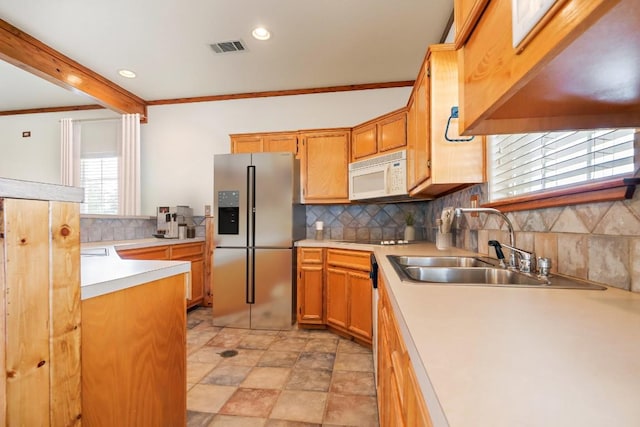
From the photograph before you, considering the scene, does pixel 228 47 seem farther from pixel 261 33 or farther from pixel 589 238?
pixel 589 238

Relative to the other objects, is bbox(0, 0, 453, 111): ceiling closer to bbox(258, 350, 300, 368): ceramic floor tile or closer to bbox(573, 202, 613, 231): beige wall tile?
bbox(573, 202, 613, 231): beige wall tile

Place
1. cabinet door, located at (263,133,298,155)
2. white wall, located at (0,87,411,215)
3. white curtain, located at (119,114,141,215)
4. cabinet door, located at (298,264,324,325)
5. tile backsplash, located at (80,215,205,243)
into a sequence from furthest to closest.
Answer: white curtain, located at (119,114,141,215), white wall, located at (0,87,411,215), cabinet door, located at (263,133,298,155), cabinet door, located at (298,264,324,325), tile backsplash, located at (80,215,205,243)

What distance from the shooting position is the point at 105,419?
0.98 m

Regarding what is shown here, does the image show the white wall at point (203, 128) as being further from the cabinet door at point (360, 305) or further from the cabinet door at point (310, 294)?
the cabinet door at point (360, 305)

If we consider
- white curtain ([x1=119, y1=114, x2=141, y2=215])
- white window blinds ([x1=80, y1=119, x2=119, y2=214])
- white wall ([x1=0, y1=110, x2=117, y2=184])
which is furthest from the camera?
white wall ([x1=0, y1=110, x2=117, y2=184])

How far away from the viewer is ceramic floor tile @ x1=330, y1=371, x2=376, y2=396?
6.29 feet

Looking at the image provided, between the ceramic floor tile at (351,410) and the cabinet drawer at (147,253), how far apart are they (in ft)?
7.20

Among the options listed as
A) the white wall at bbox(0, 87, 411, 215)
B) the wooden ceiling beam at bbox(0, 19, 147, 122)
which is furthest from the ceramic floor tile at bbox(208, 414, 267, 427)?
the wooden ceiling beam at bbox(0, 19, 147, 122)

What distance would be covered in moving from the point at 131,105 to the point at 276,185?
8.00 feet

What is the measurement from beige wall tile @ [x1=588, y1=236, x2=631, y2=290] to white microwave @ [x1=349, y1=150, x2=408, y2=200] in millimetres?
1653

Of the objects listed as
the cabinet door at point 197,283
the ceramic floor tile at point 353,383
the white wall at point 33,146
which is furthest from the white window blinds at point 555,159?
the white wall at point 33,146

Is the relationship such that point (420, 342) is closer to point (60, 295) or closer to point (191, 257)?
point (60, 295)

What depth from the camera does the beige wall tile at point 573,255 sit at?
0.99 metres

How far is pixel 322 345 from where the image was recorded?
265cm
